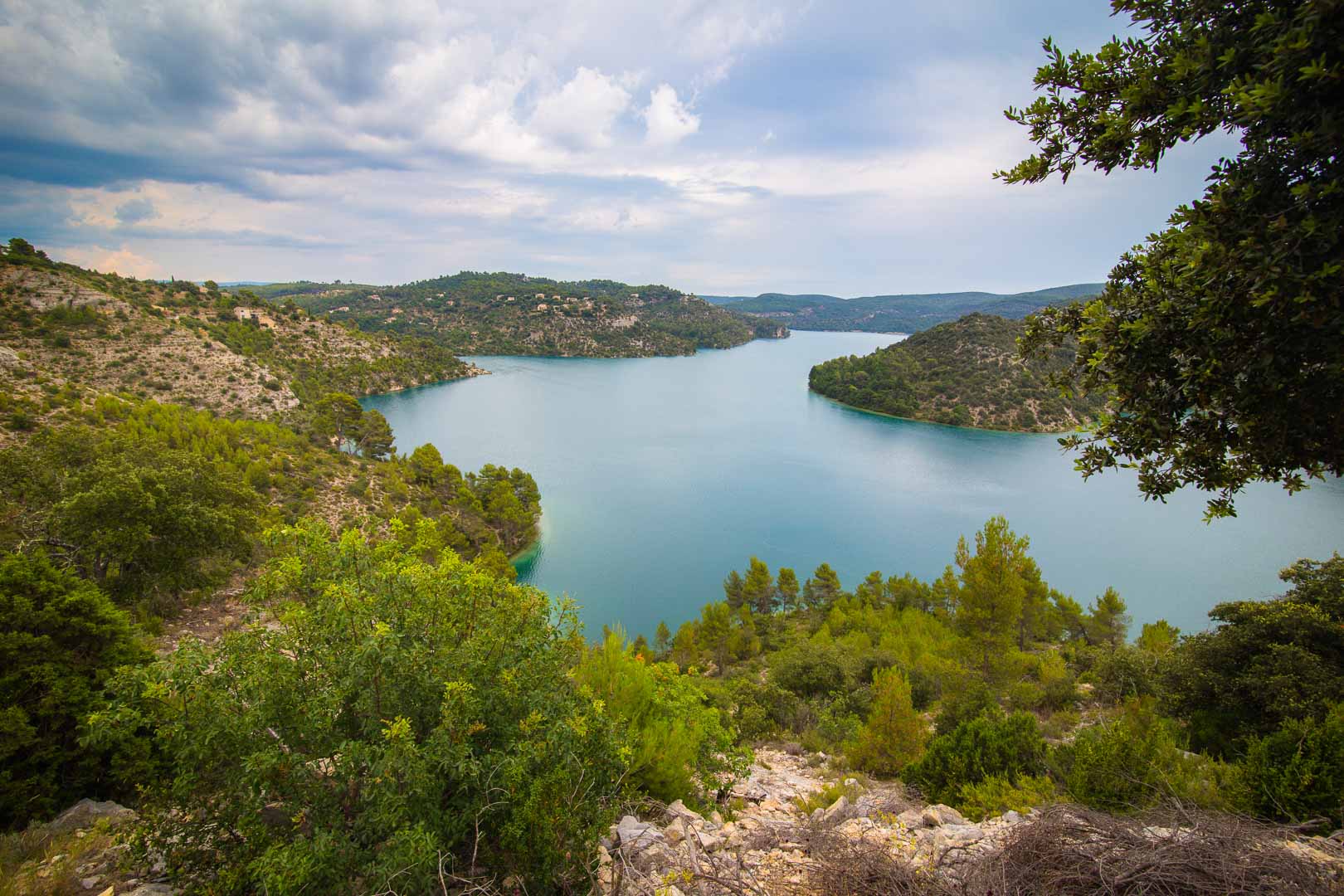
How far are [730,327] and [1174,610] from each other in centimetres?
15633

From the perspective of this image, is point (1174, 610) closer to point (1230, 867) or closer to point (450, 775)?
point (1230, 867)

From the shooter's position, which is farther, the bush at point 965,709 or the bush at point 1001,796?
the bush at point 965,709

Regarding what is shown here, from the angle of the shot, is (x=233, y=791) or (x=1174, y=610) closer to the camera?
(x=233, y=791)

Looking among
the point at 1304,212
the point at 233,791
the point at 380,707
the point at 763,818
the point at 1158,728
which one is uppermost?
the point at 1304,212

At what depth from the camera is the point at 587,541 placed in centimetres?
3200

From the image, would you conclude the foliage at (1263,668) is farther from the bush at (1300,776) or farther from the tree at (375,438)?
the tree at (375,438)

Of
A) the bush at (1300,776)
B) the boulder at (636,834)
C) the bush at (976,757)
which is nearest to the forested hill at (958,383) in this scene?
the bush at (976,757)

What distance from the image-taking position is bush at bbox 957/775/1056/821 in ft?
20.4

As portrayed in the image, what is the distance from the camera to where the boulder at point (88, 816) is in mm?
4691

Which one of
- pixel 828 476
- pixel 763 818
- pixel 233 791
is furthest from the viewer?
pixel 828 476

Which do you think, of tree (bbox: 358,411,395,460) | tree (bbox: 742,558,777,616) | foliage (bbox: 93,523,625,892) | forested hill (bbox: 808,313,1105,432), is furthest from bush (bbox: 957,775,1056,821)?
forested hill (bbox: 808,313,1105,432)

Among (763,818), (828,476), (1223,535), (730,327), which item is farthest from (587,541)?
(730,327)

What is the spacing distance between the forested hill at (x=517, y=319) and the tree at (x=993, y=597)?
Result: 12301 centimetres

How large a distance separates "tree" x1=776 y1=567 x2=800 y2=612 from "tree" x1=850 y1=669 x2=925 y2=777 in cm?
1584
